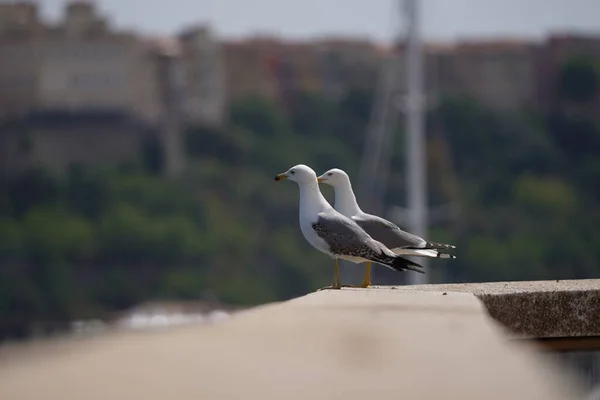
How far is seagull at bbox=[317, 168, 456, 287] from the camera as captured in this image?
4895 mm

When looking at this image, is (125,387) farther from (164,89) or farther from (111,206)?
(164,89)

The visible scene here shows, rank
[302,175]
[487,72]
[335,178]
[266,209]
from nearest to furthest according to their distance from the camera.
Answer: [302,175] → [335,178] → [266,209] → [487,72]

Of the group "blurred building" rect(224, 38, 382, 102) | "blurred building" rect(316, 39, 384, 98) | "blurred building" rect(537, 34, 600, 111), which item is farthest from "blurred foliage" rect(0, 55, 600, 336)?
"blurred building" rect(224, 38, 382, 102)

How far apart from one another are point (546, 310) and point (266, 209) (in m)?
40.3

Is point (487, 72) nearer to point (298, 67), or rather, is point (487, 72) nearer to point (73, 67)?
point (298, 67)

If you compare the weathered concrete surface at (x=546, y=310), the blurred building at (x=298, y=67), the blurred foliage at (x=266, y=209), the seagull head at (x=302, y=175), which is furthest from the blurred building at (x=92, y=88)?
the weathered concrete surface at (x=546, y=310)

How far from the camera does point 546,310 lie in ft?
11.8

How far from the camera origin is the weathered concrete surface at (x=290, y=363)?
1.92 meters

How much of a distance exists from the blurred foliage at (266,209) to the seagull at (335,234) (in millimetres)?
32375

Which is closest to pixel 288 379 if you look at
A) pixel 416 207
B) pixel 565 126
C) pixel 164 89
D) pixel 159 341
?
pixel 159 341

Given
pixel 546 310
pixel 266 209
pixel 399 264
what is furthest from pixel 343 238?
pixel 266 209

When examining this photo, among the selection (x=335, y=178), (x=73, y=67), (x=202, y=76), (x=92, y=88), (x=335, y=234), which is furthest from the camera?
(x=202, y=76)

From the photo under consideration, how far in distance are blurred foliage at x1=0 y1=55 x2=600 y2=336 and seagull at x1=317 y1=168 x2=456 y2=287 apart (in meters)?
32.0

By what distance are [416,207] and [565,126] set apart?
2667 centimetres
